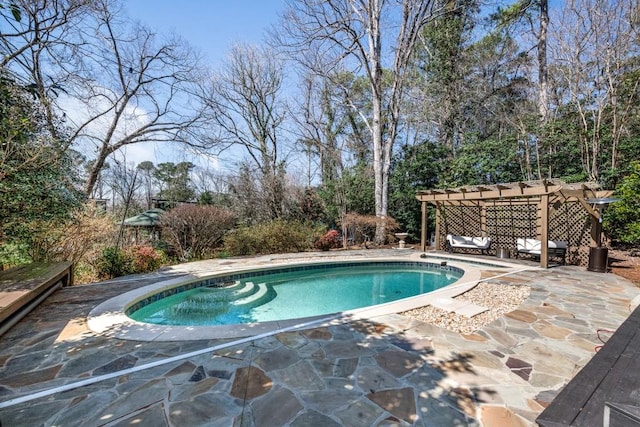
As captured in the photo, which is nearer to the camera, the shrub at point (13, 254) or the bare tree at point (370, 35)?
the shrub at point (13, 254)

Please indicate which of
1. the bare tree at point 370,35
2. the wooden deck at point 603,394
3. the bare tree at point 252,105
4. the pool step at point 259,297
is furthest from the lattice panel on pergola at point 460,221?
the wooden deck at point 603,394

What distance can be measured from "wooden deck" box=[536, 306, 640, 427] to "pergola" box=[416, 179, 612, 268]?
650 cm

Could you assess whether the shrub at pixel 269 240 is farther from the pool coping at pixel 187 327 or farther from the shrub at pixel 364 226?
the pool coping at pixel 187 327

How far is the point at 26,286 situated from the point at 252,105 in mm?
13752

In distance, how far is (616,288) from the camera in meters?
5.21

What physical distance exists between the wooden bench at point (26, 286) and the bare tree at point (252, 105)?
1025 centimetres

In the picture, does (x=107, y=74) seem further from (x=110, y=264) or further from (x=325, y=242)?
(x=325, y=242)

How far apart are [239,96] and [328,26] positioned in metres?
6.27

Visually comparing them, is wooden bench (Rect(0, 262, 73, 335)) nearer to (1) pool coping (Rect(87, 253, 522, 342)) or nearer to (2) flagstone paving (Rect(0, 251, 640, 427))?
(2) flagstone paving (Rect(0, 251, 640, 427))

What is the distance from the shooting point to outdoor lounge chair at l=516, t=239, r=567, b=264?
7.80m

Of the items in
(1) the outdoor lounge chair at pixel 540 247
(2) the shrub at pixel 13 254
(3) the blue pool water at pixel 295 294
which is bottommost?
(3) the blue pool water at pixel 295 294

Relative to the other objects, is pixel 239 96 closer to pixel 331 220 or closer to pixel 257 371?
pixel 331 220

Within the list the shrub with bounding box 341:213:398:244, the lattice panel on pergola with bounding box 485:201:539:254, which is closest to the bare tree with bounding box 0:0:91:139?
the shrub with bounding box 341:213:398:244

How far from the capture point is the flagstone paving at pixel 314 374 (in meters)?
1.95
